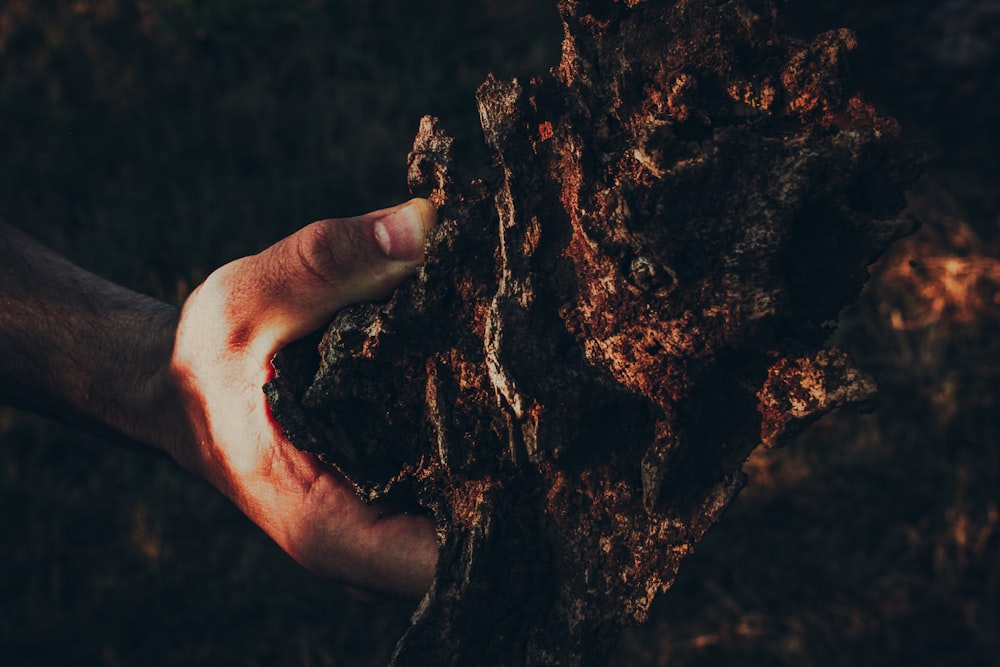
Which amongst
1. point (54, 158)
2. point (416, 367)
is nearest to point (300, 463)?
point (416, 367)

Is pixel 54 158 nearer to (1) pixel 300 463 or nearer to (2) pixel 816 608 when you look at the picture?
(1) pixel 300 463

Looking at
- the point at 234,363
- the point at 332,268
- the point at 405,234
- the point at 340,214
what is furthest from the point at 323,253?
the point at 340,214

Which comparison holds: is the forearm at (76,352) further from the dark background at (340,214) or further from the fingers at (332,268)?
the fingers at (332,268)

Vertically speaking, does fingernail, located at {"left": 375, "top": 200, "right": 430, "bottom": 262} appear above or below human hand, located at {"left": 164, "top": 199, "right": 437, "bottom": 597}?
above

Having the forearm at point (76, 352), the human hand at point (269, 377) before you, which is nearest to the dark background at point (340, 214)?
the forearm at point (76, 352)

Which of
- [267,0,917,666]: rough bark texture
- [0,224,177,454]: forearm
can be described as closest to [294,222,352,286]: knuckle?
[267,0,917,666]: rough bark texture

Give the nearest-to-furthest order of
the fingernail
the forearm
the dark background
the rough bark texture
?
1. the rough bark texture
2. the fingernail
3. the forearm
4. the dark background

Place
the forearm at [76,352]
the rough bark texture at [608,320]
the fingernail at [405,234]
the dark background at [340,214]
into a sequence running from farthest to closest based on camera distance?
the dark background at [340,214] → the forearm at [76,352] → the fingernail at [405,234] → the rough bark texture at [608,320]

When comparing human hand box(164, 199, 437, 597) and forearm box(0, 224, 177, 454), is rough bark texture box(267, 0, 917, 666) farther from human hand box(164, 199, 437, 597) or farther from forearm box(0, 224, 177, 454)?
forearm box(0, 224, 177, 454)

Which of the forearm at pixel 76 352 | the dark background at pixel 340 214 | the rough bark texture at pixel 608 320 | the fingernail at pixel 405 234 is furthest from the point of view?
the dark background at pixel 340 214
